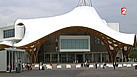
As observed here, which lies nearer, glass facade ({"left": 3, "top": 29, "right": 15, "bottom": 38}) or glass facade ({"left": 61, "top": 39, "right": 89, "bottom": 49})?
glass facade ({"left": 61, "top": 39, "right": 89, "bottom": 49})

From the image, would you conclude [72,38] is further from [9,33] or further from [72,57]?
[9,33]

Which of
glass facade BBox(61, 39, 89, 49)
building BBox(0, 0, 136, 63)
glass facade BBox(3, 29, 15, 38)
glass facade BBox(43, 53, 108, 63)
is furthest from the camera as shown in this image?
glass facade BBox(43, 53, 108, 63)

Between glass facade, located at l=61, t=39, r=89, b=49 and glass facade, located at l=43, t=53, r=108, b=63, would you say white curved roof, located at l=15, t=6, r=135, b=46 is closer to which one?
glass facade, located at l=61, t=39, r=89, b=49

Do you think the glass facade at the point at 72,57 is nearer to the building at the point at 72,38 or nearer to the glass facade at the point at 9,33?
the building at the point at 72,38

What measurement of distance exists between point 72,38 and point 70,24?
447 inches

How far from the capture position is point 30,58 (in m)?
58.5

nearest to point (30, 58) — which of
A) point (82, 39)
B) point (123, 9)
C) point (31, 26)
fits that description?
point (31, 26)

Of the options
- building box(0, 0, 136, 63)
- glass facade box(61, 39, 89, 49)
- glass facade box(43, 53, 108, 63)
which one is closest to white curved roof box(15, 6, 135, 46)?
building box(0, 0, 136, 63)

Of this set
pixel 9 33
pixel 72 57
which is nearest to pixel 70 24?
pixel 72 57

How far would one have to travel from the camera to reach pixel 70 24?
55812mm

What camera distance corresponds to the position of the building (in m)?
55.4

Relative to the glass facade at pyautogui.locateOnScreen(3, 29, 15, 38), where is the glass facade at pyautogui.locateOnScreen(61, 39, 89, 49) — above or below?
below

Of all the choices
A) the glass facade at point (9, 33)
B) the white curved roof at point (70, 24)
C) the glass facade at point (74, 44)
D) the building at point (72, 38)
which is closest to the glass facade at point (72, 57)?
the building at point (72, 38)

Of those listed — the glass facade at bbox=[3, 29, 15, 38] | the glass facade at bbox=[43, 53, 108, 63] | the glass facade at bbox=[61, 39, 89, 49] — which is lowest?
the glass facade at bbox=[43, 53, 108, 63]
